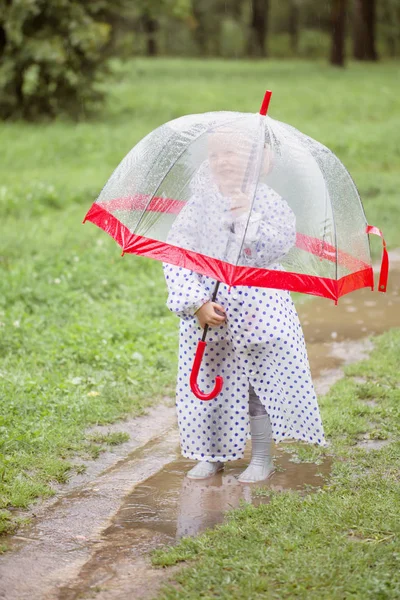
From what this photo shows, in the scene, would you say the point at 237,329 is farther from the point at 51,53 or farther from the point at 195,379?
the point at 51,53

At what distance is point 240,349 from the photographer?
12.6 feet

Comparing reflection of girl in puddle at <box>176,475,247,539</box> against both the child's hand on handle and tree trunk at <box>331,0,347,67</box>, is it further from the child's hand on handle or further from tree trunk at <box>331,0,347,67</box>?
tree trunk at <box>331,0,347,67</box>

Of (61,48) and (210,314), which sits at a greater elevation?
(61,48)

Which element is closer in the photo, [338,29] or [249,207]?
[249,207]

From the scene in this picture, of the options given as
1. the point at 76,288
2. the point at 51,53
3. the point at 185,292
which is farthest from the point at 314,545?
the point at 51,53

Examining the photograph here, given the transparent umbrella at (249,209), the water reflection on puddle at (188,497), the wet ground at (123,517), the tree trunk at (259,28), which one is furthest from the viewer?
the tree trunk at (259,28)

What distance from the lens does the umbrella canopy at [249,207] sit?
3498 millimetres

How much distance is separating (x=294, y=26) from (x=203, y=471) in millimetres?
45336

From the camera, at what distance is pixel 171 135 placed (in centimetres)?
373

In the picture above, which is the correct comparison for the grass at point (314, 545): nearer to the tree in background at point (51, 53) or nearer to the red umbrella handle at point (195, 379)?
the red umbrella handle at point (195, 379)

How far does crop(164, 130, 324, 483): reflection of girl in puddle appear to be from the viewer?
3.54 meters

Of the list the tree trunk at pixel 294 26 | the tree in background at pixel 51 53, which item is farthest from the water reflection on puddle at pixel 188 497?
the tree trunk at pixel 294 26

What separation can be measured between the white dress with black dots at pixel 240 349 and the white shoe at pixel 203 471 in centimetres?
12

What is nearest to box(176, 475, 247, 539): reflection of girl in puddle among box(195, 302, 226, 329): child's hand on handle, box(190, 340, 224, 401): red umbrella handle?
box(190, 340, 224, 401): red umbrella handle
